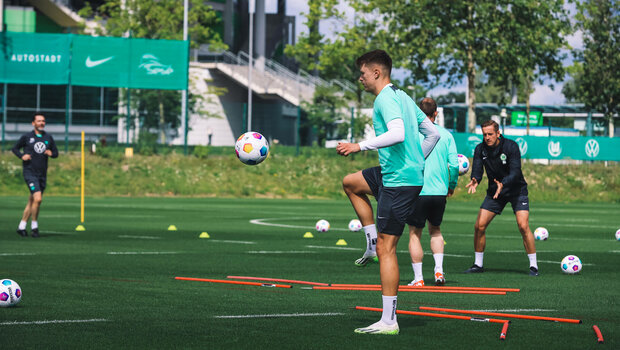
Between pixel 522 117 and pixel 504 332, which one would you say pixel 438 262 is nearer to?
pixel 504 332

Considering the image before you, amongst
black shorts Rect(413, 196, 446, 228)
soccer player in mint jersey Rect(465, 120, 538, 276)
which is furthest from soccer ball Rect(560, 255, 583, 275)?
black shorts Rect(413, 196, 446, 228)

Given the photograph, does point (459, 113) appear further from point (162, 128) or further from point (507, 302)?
point (507, 302)

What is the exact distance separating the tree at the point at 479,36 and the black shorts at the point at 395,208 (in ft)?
127

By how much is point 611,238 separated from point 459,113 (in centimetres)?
3182

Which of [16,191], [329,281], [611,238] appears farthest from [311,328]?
[16,191]

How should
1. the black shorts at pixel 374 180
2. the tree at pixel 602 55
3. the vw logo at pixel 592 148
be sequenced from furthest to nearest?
the tree at pixel 602 55
the vw logo at pixel 592 148
the black shorts at pixel 374 180

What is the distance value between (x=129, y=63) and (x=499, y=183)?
1166 inches

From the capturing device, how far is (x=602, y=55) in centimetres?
5159

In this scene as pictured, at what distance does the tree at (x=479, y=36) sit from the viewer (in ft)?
151

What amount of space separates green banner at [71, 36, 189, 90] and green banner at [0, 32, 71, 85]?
1.62 feet

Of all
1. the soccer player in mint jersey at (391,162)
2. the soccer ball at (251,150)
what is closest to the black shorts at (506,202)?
the soccer ball at (251,150)

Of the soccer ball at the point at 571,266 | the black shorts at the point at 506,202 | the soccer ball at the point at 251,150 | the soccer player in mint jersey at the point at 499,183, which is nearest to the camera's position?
the soccer ball at the point at 251,150

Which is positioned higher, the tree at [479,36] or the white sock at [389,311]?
the tree at [479,36]

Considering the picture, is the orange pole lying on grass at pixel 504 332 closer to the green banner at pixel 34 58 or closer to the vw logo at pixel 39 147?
the vw logo at pixel 39 147
